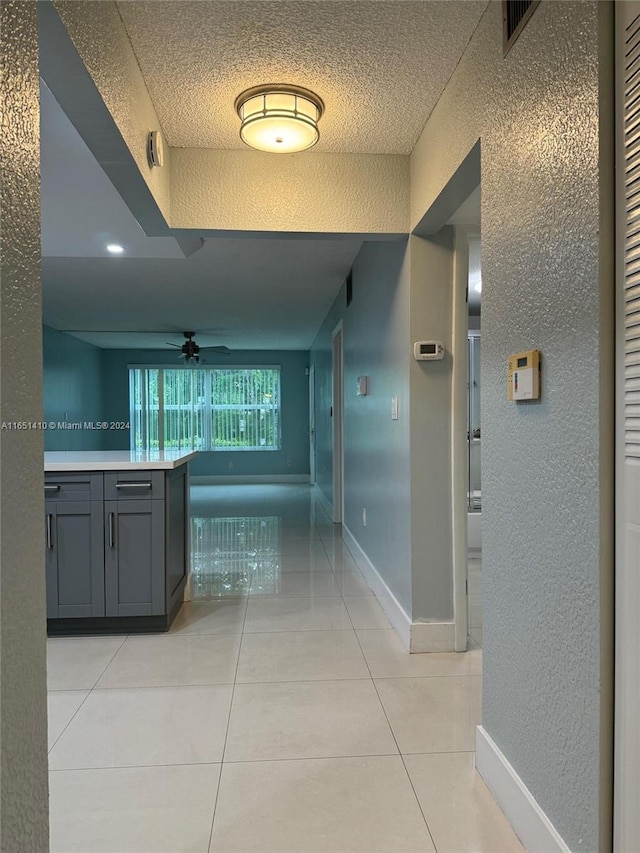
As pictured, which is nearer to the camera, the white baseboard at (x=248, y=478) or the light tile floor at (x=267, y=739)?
the light tile floor at (x=267, y=739)

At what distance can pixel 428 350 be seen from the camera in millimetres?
2666

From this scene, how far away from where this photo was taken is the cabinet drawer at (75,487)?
2906 millimetres

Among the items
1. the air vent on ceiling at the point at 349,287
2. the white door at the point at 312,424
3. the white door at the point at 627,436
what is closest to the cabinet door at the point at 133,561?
the white door at the point at 627,436

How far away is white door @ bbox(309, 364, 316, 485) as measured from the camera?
9305 mm

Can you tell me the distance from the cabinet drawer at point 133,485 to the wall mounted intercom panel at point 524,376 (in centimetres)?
202

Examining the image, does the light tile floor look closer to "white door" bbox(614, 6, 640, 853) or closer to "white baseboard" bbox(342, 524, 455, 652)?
"white baseboard" bbox(342, 524, 455, 652)

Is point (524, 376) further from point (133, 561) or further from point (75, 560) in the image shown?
point (75, 560)

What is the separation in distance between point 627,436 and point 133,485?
2460 mm

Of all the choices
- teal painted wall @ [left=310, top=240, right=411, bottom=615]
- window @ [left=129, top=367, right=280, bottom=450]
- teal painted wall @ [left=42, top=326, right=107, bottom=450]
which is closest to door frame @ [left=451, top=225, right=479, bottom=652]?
teal painted wall @ [left=310, top=240, right=411, bottom=615]

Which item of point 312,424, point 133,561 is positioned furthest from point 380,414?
point 312,424

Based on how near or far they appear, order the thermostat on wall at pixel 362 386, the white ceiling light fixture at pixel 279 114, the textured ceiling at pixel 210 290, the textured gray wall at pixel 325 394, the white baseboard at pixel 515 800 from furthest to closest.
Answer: the textured gray wall at pixel 325 394 < the textured ceiling at pixel 210 290 < the thermostat on wall at pixel 362 386 < the white ceiling light fixture at pixel 279 114 < the white baseboard at pixel 515 800

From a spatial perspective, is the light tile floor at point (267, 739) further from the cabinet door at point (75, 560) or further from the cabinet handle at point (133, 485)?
the cabinet handle at point (133, 485)

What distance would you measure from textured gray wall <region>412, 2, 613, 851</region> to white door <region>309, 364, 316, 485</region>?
24.7 feet

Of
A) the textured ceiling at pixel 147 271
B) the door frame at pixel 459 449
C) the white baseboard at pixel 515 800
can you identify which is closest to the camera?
the white baseboard at pixel 515 800
